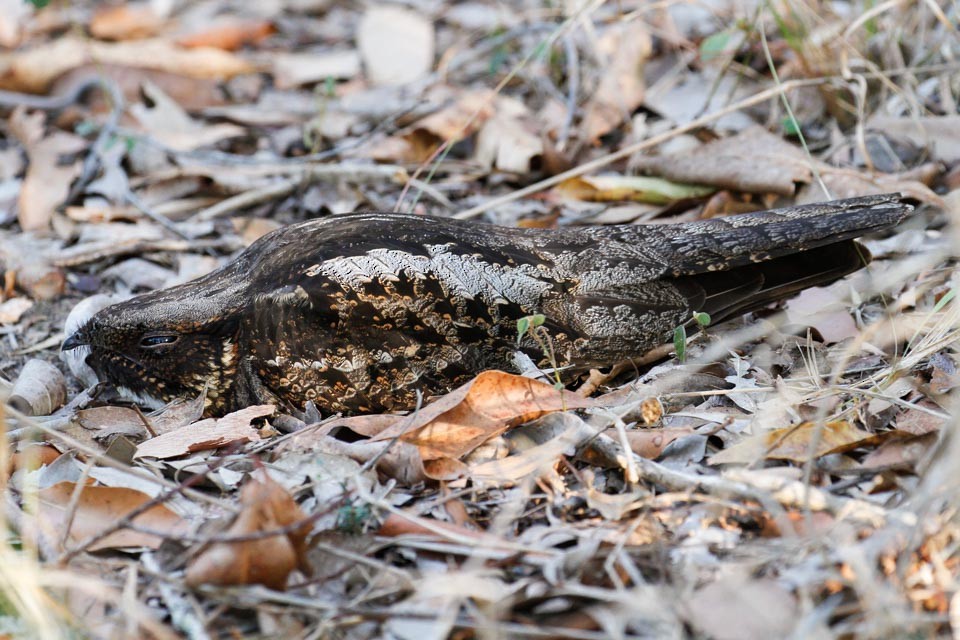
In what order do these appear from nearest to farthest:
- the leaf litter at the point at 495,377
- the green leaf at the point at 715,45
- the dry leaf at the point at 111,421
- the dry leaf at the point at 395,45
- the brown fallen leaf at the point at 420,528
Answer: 1. the leaf litter at the point at 495,377
2. the brown fallen leaf at the point at 420,528
3. the dry leaf at the point at 111,421
4. the green leaf at the point at 715,45
5. the dry leaf at the point at 395,45

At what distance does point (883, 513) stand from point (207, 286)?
206cm

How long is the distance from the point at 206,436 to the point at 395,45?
345cm

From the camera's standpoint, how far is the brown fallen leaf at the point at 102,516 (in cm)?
232

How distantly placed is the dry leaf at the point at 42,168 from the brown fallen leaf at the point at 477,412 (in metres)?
2.58

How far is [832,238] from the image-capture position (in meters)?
3.08

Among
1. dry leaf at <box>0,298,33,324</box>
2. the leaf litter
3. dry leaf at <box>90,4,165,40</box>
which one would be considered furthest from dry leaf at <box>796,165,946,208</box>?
dry leaf at <box>90,4,165,40</box>

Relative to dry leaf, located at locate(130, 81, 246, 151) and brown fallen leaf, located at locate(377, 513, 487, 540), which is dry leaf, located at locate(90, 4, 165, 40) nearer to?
dry leaf, located at locate(130, 81, 246, 151)

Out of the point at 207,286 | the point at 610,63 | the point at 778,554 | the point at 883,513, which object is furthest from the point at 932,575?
the point at 610,63

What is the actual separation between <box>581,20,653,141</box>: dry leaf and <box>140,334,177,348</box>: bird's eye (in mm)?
2185

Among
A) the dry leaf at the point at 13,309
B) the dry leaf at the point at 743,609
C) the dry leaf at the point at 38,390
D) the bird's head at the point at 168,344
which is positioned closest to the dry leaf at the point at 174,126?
the dry leaf at the point at 13,309

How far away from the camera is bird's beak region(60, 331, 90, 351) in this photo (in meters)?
3.23

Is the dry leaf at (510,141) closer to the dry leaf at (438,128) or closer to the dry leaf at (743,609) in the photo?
the dry leaf at (438,128)

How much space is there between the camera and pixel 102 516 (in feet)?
7.97

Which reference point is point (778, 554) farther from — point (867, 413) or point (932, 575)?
point (867, 413)
